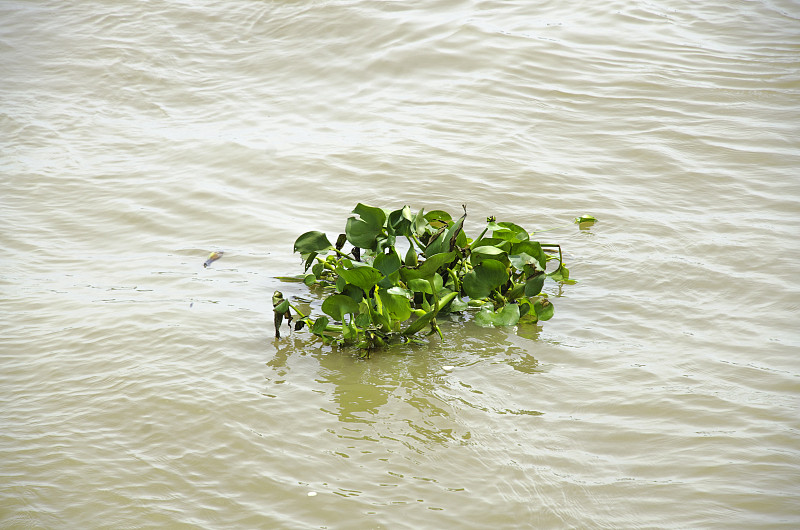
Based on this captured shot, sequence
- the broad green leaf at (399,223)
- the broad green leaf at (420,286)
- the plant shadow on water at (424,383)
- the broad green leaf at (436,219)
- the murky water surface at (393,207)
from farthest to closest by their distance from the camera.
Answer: the broad green leaf at (436,219), the broad green leaf at (399,223), the broad green leaf at (420,286), the plant shadow on water at (424,383), the murky water surface at (393,207)

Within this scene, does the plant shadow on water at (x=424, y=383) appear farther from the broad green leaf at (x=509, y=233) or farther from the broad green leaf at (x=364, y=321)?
the broad green leaf at (x=509, y=233)

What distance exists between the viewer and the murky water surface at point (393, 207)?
2188 millimetres

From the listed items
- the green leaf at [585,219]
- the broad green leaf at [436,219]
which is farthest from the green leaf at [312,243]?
the green leaf at [585,219]

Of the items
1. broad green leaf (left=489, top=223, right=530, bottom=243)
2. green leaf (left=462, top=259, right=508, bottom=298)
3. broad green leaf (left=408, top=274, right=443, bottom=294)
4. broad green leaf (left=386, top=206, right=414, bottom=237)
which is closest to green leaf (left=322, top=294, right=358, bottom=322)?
broad green leaf (left=408, top=274, right=443, bottom=294)

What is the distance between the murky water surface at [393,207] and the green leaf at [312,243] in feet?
1.18

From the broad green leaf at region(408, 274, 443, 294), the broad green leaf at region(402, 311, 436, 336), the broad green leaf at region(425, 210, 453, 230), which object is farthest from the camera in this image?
the broad green leaf at region(425, 210, 453, 230)

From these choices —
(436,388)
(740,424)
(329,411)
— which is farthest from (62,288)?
(740,424)

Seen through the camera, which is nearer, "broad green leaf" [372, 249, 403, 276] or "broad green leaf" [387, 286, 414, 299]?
"broad green leaf" [387, 286, 414, 299]

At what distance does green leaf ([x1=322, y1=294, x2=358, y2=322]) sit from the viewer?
2.91 meters

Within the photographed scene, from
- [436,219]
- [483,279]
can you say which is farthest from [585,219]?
[483,279]

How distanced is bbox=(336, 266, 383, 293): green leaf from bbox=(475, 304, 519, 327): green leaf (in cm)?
47

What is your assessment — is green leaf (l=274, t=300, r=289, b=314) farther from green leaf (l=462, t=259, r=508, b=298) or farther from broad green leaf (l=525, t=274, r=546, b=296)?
broad green leaf (l=525, t=274, r=546, b=296)

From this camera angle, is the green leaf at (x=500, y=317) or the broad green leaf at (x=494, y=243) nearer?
the green leaf at (x=500, y=317)

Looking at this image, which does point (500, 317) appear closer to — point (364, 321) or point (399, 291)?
point (399, 291)
